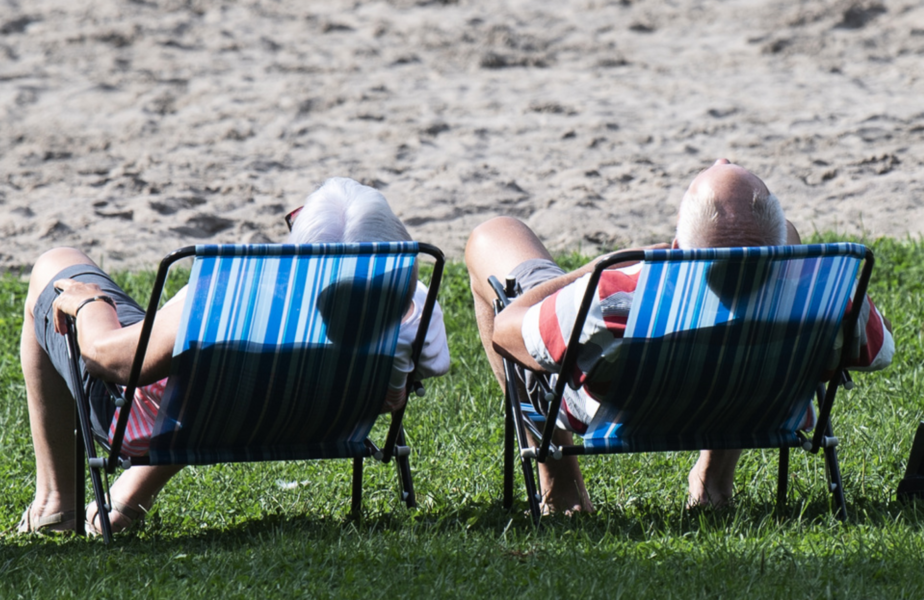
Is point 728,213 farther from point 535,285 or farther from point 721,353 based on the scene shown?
point 535,285

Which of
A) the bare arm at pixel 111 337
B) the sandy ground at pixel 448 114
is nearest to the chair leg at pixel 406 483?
the bare arm at pixel 111 337

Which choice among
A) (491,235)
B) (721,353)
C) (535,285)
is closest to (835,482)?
(721,353)

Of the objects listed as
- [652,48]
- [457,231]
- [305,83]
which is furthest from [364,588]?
[652,48]

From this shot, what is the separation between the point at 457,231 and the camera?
7645 mm

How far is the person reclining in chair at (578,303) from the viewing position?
3.05 metres

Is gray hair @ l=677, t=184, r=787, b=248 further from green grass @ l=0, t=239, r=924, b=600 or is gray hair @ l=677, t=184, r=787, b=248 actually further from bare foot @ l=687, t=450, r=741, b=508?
bare foot @ l=687, t=450, r=741, b=508

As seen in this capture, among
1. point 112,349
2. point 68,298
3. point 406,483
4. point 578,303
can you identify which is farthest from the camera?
point 406,483

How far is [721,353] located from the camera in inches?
121

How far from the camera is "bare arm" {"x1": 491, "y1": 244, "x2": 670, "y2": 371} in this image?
328 cm

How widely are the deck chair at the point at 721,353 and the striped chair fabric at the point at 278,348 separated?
0.48 meters

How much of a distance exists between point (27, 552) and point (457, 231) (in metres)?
4.70

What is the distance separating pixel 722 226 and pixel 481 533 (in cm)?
103

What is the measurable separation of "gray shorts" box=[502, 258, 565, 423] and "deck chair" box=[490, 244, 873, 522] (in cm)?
6

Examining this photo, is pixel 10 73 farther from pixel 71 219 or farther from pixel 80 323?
pixel 80 323
